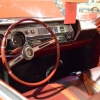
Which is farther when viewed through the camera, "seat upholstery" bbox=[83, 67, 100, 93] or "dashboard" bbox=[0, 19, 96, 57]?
"seat upholstery" bbox=[83, 67, 100, 93]

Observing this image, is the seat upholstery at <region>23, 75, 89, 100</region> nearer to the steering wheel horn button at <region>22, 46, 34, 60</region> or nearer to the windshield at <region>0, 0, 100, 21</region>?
the steering wheel horn button at <region>22, 46, 34, 60</region>

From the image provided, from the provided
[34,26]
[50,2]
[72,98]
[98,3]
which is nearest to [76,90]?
[72,98]

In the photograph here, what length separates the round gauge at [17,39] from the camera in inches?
65.8

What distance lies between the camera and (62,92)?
1727 millimetres

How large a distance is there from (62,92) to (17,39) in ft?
1.85

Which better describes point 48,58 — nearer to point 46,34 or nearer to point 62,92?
point 46,34

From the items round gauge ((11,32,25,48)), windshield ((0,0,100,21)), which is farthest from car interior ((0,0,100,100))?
windshield ((0,0,100,21))

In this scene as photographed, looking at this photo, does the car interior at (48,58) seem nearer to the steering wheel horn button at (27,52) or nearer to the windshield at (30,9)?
the steering wheel horn button at (27,52)

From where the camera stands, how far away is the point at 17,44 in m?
1.70

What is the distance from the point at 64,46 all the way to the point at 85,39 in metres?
0.32

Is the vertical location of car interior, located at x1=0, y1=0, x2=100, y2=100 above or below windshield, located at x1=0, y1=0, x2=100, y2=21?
below

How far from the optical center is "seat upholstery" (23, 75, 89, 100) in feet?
5.41

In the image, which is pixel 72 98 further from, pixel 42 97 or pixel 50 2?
pixel 50 2

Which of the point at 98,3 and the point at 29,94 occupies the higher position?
the point at 98,3
